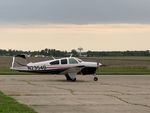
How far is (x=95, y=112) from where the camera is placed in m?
15.9

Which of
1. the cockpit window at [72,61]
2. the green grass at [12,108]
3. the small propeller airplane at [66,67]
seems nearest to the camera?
the green grass at [12,108]

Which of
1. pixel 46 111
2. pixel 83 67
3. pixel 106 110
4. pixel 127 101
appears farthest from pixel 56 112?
pixel 83 67

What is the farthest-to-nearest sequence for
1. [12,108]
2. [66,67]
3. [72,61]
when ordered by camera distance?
[72,61]
[66,67]
[12,108]

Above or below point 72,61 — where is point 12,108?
below

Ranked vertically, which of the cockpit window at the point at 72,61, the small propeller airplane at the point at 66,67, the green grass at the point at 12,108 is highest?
the cockpit window at the point at 72,61

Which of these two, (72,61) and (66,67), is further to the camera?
(72,61)

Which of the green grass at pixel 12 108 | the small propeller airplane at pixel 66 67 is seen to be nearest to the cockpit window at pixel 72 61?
the small propeller airplane at pixel 66 67

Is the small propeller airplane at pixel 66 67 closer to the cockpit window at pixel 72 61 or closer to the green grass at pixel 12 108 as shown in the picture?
the cockpit window at pixel 72 61

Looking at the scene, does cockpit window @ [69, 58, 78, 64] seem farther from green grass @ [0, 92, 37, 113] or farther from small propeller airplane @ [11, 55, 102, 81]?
green grass @ [0, 92, 37, 113]

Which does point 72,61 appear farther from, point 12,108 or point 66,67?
point 12,108

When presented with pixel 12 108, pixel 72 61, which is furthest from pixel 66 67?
pixel 12 108

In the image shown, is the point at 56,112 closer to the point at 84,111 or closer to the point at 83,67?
the point at 84,111

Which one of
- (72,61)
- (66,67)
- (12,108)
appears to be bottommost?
(12,108)

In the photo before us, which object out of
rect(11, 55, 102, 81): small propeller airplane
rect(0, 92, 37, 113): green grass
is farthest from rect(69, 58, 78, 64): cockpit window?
rect(0, 92, 37, 113): green grass
